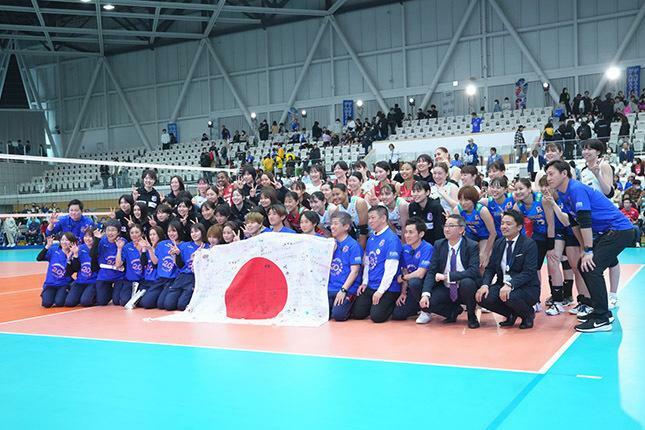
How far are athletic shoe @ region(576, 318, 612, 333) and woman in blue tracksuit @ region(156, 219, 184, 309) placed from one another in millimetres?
5646

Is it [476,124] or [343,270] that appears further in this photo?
[476,124]

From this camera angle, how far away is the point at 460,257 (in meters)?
7.55

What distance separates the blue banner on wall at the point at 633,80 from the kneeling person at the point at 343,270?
80.5 ft

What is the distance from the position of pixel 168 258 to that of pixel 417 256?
12.9ft

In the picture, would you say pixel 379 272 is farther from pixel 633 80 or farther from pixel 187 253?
pixel 633 80

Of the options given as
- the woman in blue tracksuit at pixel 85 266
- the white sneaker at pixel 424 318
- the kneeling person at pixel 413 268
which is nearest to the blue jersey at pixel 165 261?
the woman in blue tracksuit at pixel 85 266

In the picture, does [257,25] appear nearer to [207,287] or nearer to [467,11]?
[467,11]

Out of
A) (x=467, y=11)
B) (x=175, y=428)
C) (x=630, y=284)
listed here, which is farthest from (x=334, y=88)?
(x=175, y=428)

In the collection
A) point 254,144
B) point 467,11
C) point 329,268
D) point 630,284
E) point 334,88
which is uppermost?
point 467,11

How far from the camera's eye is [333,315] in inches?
319

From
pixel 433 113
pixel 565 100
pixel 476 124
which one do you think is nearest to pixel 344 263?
pixel 476 124

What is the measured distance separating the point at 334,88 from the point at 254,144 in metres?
5.39

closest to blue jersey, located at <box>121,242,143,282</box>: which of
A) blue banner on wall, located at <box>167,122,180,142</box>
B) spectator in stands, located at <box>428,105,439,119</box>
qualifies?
spectator in stands, located at <box>428,105,439,119</box>

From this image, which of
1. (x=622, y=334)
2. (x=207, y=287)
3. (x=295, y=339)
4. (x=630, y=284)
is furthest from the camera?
(x=630, y=284)
